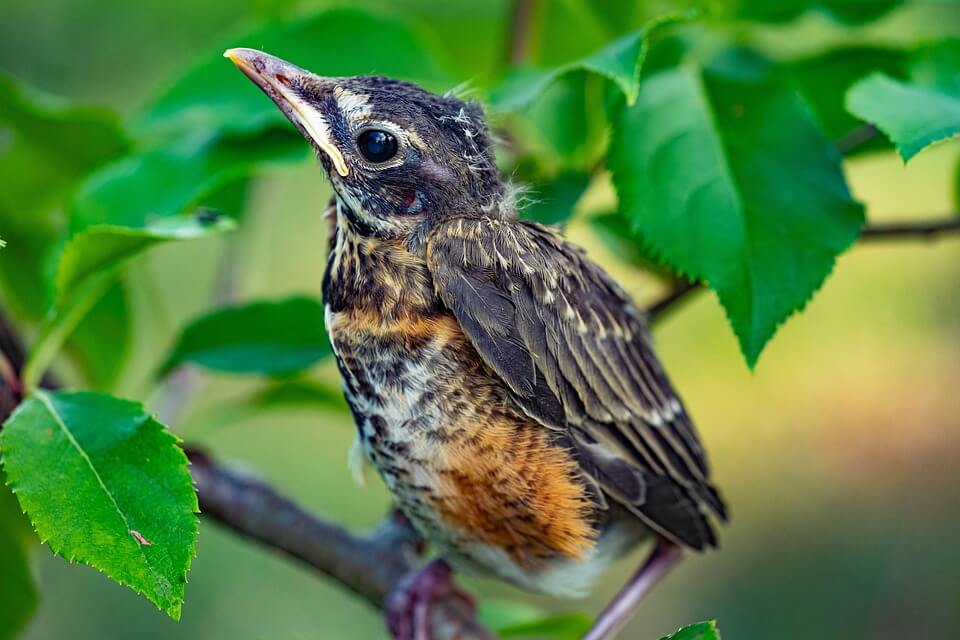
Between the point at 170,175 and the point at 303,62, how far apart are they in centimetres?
A: 32

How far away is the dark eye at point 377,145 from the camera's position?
5.54 feet

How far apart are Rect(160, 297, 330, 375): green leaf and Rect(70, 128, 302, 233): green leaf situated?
0.80 feet

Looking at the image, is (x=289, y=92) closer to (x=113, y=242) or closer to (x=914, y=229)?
(x=113, y=242)

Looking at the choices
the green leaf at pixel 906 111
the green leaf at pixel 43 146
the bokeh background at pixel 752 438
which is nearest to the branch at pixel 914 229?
the green leaf at pixel 906 111

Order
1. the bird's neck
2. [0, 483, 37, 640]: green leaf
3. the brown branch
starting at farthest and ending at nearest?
the brown branch, [0, 483, 37, 640]: green leaf, the bird's neck

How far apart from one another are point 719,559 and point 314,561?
3.35 m

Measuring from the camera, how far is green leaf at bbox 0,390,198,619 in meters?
1.30

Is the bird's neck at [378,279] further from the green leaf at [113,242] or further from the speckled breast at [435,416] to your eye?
the green leaf at [113,242]

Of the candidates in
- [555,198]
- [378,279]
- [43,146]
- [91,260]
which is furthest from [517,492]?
[43,146]

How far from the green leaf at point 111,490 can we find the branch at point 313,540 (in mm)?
517

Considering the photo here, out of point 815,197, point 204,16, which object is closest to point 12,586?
point 815,197

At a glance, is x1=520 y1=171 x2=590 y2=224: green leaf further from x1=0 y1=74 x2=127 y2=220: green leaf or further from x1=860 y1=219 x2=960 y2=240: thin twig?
x1=0 y1=74 x2=127 y2=220: green leaf

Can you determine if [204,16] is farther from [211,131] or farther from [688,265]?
[688,265]

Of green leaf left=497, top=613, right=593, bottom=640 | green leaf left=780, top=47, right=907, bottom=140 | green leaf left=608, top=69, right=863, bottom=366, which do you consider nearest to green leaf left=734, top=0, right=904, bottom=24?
green leaf left=780, top=47, right=907, bottom=140
